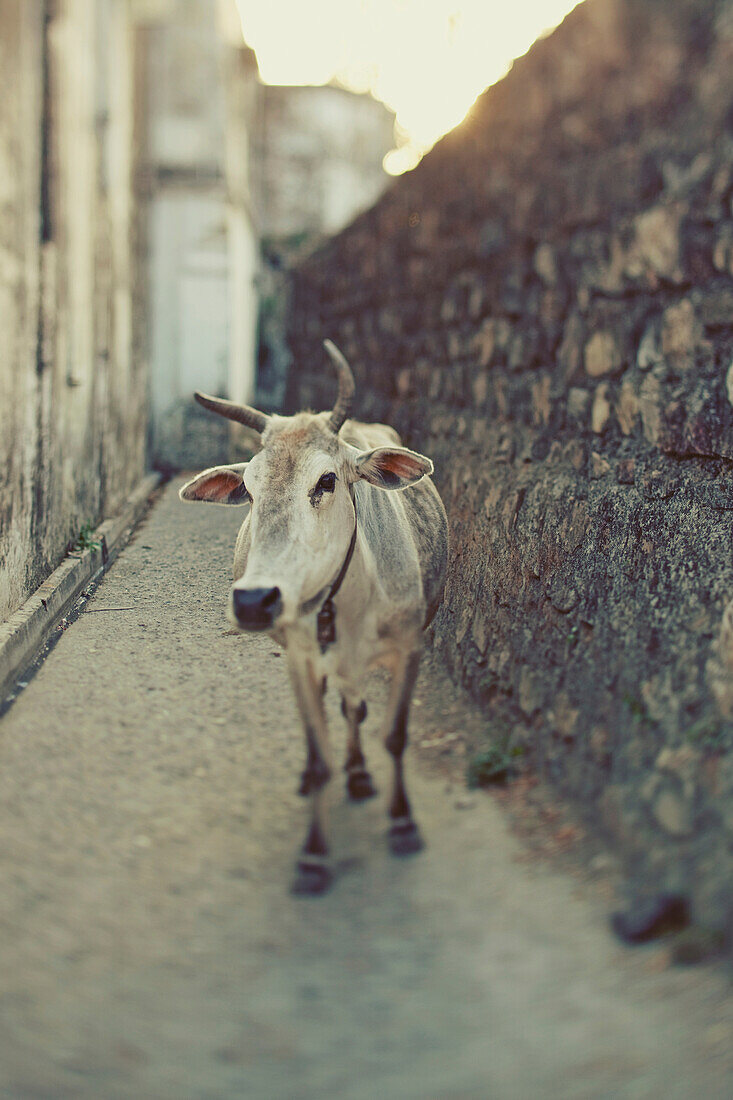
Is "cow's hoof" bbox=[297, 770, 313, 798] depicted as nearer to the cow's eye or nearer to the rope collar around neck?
the rope collar around neck

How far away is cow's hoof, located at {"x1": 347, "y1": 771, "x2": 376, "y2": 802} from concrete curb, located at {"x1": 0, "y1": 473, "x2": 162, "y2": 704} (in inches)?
67.7

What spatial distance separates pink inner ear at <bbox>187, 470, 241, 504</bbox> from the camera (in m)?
3.58

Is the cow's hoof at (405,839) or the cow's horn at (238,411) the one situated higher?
the cow's horn at (238,411)

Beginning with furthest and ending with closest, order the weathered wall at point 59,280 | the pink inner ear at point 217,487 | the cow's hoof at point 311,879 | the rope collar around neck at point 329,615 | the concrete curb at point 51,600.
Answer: the weathered wall at point 59,280 → the concrete curb at point 51,600 → the pink inner ear at point 217,487 → the rope collar around neck at point 329,615 → the cow's hoof at point 311,879

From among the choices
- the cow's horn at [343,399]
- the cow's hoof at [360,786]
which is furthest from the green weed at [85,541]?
the cow's horn at [343,399]

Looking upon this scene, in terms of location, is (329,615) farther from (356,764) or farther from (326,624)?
(356,764)

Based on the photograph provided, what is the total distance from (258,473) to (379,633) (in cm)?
76

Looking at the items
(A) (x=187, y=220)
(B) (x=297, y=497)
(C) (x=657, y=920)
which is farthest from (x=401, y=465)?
(A) (x=187, y=220)

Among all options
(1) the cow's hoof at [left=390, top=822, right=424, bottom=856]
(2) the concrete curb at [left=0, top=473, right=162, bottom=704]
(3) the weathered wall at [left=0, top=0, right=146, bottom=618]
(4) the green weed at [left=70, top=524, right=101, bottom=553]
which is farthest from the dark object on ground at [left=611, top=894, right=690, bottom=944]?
(4) the green weed at [left=70, top=524, right=101, bottom=553]

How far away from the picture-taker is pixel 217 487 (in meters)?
3.65

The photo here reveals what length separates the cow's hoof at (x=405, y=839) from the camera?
126 inches

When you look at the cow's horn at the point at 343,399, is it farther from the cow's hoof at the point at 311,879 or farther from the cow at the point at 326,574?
the cow's hoof at the point at 311,879

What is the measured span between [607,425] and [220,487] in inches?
81.3

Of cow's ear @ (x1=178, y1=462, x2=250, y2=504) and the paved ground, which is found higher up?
cow's ear @ (x1=178, y1=462, x2=250, y2=504)
